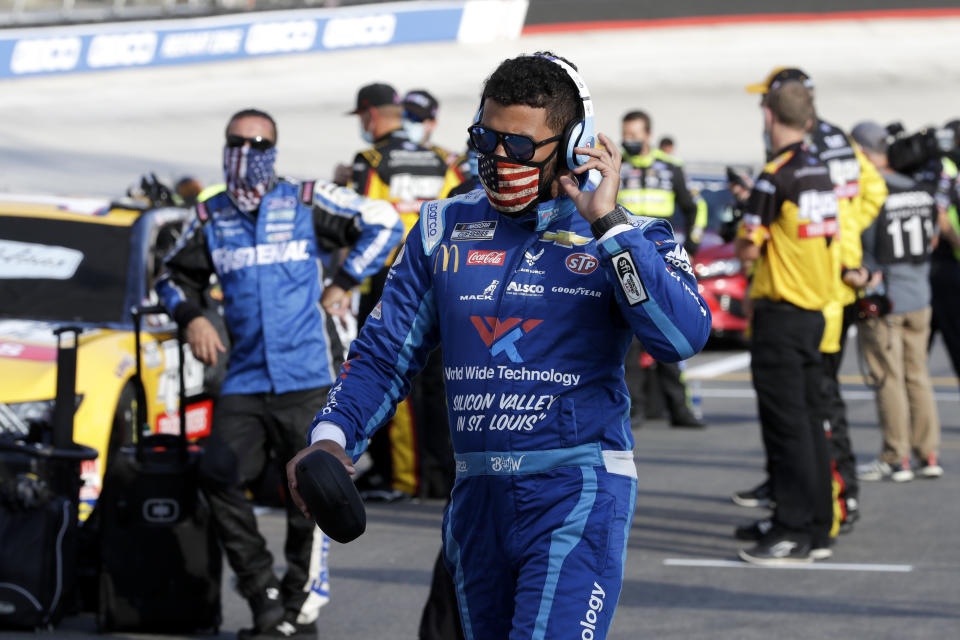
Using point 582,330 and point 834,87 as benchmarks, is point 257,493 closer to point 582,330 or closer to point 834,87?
point 582,330

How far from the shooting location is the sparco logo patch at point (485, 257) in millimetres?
3826

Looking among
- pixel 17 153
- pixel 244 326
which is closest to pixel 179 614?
pixel 244 326

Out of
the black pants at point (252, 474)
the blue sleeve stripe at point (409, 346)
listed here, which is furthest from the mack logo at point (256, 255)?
the blue sleeve stripe at point (409, 346)

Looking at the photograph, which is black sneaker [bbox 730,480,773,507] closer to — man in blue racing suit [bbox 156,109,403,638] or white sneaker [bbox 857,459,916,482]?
white sneaker [bbox 857,459,916,482]

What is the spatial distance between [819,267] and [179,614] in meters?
3.43

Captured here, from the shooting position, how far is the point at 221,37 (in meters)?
38.2

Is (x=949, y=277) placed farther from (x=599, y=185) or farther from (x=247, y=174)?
(x=599, y=185)

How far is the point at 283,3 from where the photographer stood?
39031 mm

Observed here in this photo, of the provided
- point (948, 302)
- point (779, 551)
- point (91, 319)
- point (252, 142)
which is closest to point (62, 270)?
point (91, 319)

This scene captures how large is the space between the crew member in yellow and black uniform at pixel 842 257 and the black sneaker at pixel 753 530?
34 cm

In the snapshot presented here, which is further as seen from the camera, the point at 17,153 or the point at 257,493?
the point at 17,153

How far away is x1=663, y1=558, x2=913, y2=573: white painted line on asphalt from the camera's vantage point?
7.64 meters

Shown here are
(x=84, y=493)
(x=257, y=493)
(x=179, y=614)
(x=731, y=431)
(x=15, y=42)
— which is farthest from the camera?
(x=15, y=42)

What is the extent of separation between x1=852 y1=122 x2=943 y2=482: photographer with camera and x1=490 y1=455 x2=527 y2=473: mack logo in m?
6.42
